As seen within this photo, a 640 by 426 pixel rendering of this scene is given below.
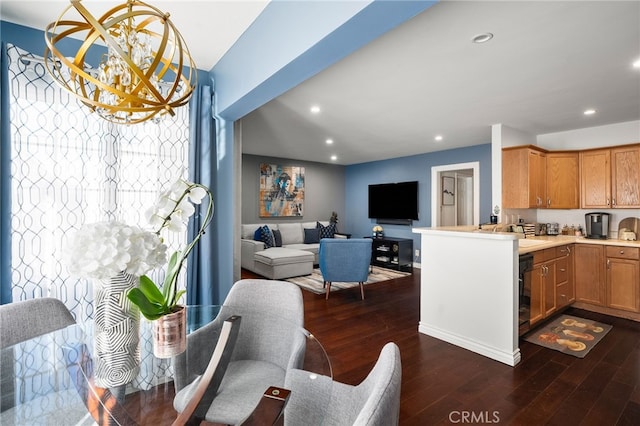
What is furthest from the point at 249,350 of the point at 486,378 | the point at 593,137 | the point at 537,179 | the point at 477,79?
the point at 593,137

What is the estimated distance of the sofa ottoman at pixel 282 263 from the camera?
538 cm

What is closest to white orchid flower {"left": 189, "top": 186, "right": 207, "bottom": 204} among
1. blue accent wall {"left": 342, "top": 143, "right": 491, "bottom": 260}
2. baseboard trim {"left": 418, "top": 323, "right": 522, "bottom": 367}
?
baseboard trim {"left": 418, "top": 323, "right": 522, "bottom": 367}

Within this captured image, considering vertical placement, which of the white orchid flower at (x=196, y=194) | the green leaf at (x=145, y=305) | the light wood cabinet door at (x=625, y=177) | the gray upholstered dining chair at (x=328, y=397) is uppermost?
the light wood cabinet door at (x=625, y=177)

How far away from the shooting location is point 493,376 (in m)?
2.39

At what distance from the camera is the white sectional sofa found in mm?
5430

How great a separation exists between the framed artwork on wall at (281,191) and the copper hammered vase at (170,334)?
5787mm

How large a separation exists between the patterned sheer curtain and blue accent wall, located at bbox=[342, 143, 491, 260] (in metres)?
5.40

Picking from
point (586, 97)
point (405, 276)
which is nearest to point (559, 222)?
point (586, 97)

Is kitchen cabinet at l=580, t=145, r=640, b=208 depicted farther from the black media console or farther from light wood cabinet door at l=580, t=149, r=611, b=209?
the black media console

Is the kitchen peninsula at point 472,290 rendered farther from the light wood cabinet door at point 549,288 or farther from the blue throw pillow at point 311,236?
the blue throw pillow at point 311,236

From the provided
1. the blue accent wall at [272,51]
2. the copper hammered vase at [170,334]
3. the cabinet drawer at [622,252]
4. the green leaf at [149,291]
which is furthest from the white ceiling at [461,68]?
the copper hammered vase at [170,334]

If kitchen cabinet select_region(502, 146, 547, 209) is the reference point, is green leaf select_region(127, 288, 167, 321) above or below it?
below

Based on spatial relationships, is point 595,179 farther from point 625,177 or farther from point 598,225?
point 598,225

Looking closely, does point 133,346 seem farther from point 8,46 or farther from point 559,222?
point 559,222
